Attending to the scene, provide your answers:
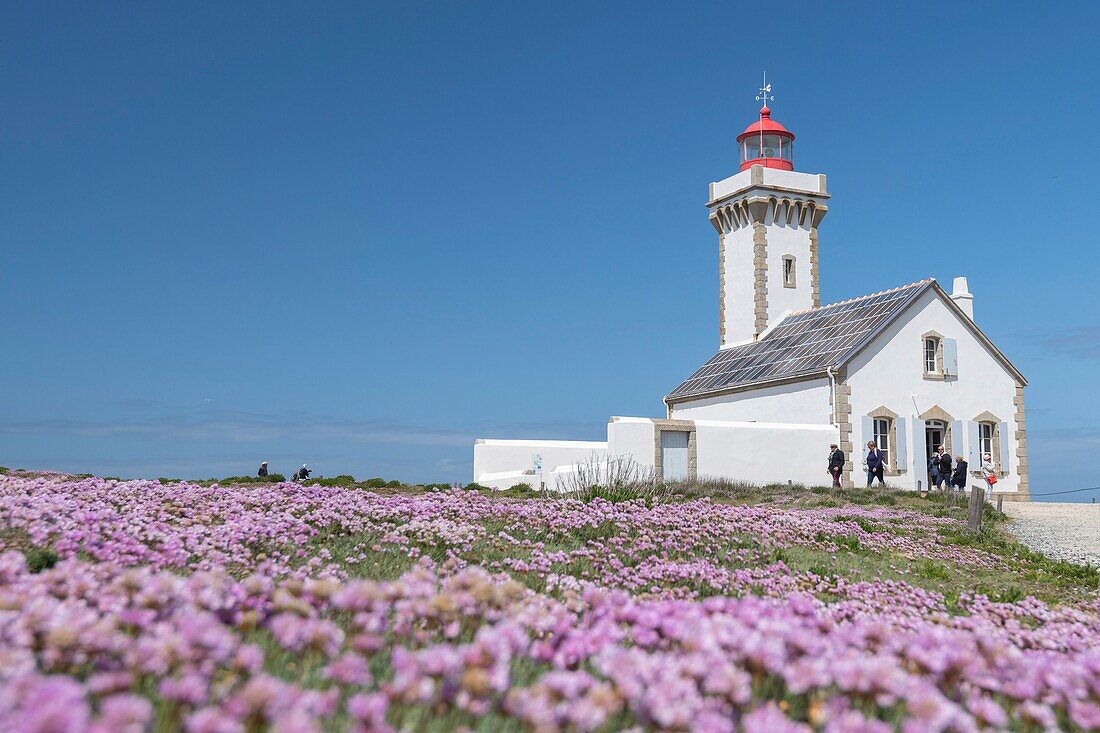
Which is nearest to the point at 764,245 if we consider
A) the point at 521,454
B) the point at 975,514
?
the point at 521,454

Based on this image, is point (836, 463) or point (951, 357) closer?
point (836, 463)

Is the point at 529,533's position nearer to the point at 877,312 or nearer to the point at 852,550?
the point at 852,550

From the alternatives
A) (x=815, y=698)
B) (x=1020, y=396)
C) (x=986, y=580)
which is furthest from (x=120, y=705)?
(x=1020, y=396)

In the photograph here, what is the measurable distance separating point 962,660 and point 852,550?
9761mm

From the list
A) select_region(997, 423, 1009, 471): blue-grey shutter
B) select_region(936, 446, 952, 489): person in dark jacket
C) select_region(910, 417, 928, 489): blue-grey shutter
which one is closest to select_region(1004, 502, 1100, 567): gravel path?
select_region(936, 446, 952, 489): person in dark jacket

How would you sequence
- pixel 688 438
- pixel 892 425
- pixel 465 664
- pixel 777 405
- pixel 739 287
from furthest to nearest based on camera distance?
pixel 739 287
pixel 777 405
pixel 892 425
pixel 688 438
pixel 465 664

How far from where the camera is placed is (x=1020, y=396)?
116 feet

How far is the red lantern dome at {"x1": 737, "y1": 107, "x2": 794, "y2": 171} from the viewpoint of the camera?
42525 millimetres

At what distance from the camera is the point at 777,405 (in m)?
33.5

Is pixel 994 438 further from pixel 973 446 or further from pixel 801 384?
pixel 801 384

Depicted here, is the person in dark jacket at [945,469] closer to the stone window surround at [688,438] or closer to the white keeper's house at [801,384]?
the white keeper's house at [801,384]

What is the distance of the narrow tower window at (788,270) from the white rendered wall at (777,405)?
7.01 meters

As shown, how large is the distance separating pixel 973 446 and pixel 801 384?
719 cm

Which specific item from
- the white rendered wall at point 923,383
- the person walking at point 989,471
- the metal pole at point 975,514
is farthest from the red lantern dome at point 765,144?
the metal pole at point 975,514
